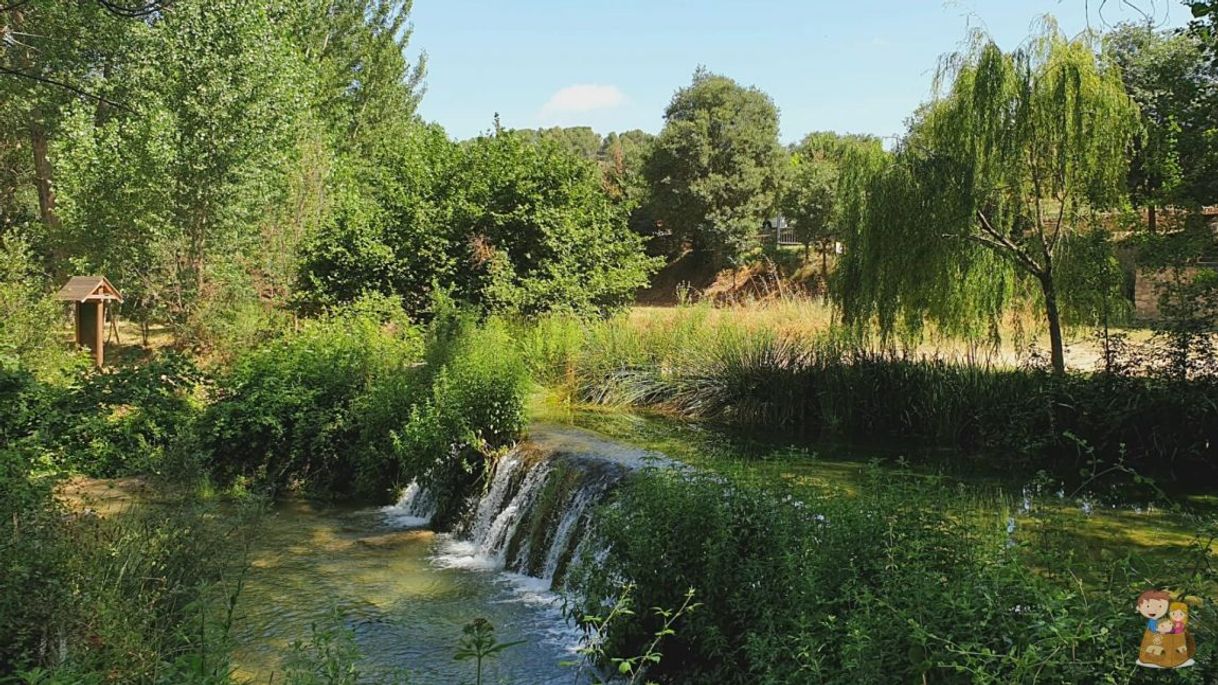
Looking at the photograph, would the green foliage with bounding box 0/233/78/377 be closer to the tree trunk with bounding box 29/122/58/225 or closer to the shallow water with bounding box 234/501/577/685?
the shallow water with bounding box 234/501/577/685

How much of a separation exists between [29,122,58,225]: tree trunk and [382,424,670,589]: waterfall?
644 inches

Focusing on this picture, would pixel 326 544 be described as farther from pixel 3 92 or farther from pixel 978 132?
pixel 3 92

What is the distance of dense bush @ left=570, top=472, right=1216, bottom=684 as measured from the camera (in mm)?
2881

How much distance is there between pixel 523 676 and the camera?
5.02 m

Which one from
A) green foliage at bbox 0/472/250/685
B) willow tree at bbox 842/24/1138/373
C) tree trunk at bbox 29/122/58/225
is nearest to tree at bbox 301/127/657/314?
willow tree at bbox 842/24/1138/373

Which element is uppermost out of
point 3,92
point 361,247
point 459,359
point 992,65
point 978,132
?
point 3,92

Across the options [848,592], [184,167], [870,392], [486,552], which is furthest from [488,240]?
[848,592]

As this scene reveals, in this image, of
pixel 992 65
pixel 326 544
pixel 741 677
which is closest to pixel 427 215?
pixel 326 544

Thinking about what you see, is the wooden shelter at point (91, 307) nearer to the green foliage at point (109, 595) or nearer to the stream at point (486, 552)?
the stream at point (486, 552)

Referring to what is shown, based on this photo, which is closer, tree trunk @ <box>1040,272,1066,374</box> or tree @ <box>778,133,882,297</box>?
tree trunk @ <box>1040,272,1066,374</box>

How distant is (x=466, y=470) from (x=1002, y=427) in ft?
18.3

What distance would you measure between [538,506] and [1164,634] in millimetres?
5641

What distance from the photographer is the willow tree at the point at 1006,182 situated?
8.57 m

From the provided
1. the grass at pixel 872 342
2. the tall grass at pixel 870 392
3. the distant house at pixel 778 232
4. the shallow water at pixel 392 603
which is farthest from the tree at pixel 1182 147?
the distant house at pixel 778 232
